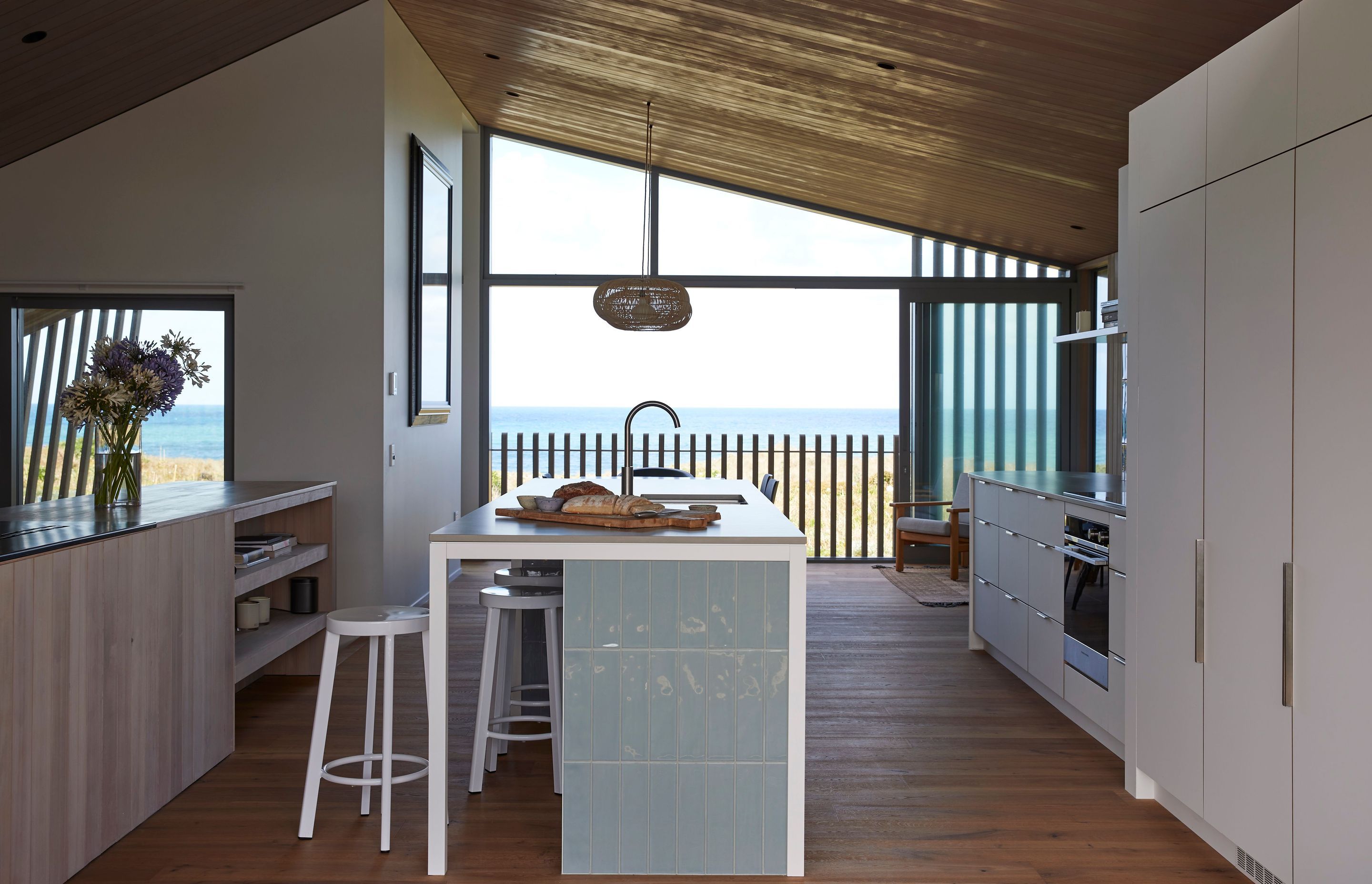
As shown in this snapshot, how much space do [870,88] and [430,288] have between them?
2801mm

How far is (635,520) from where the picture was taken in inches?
104

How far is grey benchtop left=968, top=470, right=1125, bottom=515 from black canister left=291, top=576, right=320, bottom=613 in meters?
3.15

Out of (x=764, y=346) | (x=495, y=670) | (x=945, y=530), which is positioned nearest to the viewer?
(x=495, y=670)

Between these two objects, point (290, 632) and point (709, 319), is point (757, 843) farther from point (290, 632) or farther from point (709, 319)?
point (709, 319)

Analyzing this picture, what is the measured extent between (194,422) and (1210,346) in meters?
4.73

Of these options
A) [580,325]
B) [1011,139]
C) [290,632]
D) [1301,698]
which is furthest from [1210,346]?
[580,325]

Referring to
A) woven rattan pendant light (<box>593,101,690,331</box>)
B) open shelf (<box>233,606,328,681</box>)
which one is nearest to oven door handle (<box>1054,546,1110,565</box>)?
woven rattan pendant light (<box>593,101,690,331</box>)

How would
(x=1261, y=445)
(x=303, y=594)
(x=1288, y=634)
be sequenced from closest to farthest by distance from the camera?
(x=1288, y=634)
(x=1261, y=445)
(x=303, y=594)

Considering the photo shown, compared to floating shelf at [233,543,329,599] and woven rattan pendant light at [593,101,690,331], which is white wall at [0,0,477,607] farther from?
woven rattan pendant light at [593,101,690,331]

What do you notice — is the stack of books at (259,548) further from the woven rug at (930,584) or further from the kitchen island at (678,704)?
the woven rug at (930,584)

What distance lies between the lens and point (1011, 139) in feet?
16.9

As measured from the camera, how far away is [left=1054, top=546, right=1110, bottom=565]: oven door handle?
135 inches

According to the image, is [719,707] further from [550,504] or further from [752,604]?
[550,504]

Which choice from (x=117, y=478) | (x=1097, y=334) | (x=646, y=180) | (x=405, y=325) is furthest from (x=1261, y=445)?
(x=646, y=180)
